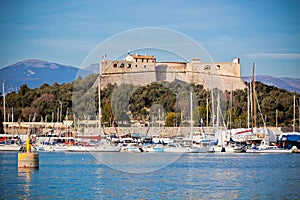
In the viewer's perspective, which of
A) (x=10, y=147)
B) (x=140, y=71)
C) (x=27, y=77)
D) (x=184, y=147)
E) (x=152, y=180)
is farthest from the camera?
(x=27, y=77)

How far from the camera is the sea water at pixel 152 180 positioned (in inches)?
865

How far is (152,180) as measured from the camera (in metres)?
26.0

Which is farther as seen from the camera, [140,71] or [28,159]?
[28,159]

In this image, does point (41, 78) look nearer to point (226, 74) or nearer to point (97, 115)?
point (226, 74)

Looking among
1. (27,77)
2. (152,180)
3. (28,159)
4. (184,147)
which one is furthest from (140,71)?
(27,77)

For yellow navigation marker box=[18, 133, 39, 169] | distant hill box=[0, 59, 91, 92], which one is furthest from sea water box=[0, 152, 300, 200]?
distant hill box=[0, 59, 91, 92]

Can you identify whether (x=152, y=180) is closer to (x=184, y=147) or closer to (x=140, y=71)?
(x=140, y=71)

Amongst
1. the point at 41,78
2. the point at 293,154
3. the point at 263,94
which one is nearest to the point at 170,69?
the point at 293,154

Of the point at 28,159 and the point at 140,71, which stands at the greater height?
the point at 140,71

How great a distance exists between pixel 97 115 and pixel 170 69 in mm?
3393

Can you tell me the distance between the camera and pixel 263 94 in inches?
2822

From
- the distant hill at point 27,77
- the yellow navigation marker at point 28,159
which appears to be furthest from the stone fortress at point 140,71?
the distant hill at point 27,77

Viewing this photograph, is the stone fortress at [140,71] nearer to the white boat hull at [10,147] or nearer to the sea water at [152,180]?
the sea water at [152,180]

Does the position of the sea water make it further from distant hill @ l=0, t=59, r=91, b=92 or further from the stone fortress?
distant hill @ l=0, t=59, r=91, b=92
